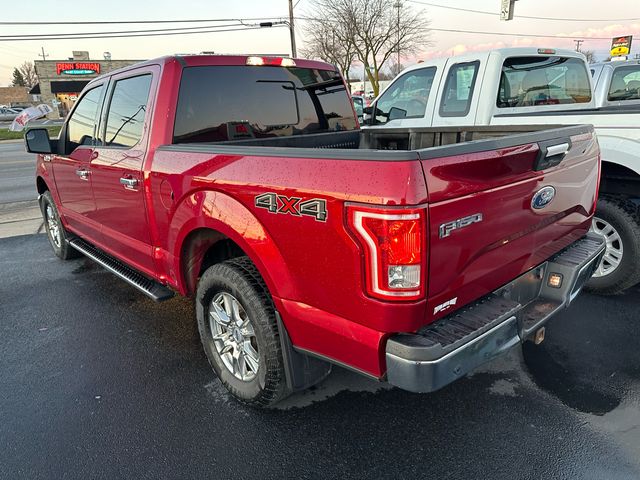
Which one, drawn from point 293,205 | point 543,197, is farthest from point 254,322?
point 543,197

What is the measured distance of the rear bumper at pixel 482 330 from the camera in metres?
1.89

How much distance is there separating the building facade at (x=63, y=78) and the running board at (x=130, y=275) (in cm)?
5666

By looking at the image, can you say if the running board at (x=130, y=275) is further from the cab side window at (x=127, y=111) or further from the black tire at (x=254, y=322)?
the cab side window at (x=127, y=111)

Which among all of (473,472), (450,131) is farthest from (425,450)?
(450,131)

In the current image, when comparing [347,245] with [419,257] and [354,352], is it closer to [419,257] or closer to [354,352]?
[419,257]

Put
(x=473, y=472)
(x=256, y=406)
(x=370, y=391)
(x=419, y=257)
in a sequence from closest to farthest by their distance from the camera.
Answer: (x=419, y=257) → (x=473, y=472) → (x=256, y=406) → (x=370, y=391)

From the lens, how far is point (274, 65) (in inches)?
143

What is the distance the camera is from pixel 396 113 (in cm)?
648

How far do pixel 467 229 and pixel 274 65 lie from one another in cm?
232

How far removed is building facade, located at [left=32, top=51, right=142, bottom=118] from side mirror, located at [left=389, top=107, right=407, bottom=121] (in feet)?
182

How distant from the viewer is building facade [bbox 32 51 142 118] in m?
54.0

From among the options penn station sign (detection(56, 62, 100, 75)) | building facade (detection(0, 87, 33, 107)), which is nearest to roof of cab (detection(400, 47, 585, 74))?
penn station sign (detection(56, 62, 100, 75))

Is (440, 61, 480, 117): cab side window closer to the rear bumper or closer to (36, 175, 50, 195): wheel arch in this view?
the rear bumper

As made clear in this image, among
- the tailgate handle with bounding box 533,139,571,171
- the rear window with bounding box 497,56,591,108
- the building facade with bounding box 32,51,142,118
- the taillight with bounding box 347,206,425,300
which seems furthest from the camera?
the building facade with bounding box 32,51,142,118
